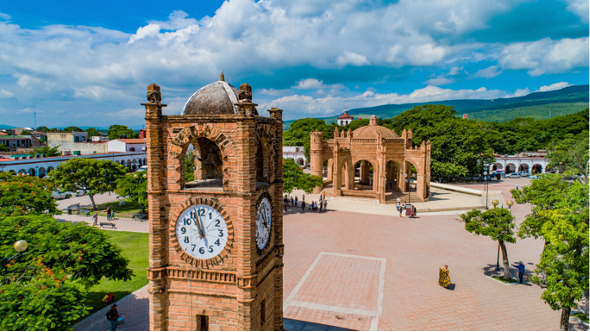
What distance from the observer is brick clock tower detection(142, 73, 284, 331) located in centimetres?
816

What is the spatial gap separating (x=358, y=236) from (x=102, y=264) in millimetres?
17895

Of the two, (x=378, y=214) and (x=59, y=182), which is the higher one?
(x=59, y=182)

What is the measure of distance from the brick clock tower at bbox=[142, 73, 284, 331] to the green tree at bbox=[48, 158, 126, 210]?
29.7m

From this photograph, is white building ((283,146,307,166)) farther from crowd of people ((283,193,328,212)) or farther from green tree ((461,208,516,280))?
green tree ((461,208,516,280))

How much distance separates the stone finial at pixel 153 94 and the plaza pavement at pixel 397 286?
9.89 metres

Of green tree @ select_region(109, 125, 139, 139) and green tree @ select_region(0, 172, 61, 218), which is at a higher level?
green tree @ select_region(109, 125, 139, 139)

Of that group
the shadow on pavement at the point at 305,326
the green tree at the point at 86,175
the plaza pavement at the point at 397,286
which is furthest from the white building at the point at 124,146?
the shadow on pavement at the point at 305,326

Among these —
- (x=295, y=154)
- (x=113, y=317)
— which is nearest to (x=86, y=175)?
(x=113, y=317)

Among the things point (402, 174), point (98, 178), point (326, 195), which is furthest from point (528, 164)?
point (98, 178)

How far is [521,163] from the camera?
65.6 meters

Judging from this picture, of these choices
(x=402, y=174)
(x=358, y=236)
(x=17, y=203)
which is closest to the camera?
(x=17, y=203)

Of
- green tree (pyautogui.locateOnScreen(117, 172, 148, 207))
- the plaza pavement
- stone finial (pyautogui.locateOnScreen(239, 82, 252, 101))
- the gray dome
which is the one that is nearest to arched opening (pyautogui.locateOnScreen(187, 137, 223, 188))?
the gray dome

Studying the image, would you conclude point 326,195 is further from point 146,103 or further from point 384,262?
point 146,103

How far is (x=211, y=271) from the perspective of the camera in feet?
27.4
